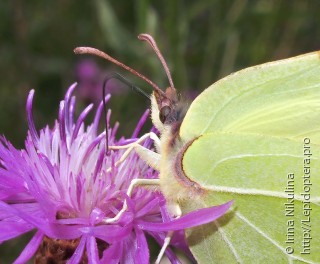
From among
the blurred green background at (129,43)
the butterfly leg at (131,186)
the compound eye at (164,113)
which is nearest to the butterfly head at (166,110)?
the compound eye at (164,113)

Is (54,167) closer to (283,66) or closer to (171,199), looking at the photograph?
(171,199)

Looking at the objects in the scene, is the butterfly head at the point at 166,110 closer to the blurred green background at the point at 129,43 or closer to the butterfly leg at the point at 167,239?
the butterfly leg at the point at 167,239

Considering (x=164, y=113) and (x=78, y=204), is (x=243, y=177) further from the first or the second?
(x=78, y=204)

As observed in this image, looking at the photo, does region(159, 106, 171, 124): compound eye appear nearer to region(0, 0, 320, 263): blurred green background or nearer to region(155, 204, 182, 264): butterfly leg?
region(155, 204, 182, 264): butterfly leg

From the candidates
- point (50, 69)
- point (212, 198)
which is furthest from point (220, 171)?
point (50, 69)

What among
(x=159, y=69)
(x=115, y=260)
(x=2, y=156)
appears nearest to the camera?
(x=115, y=260)

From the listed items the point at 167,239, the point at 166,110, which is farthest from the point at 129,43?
the point at 167,239
